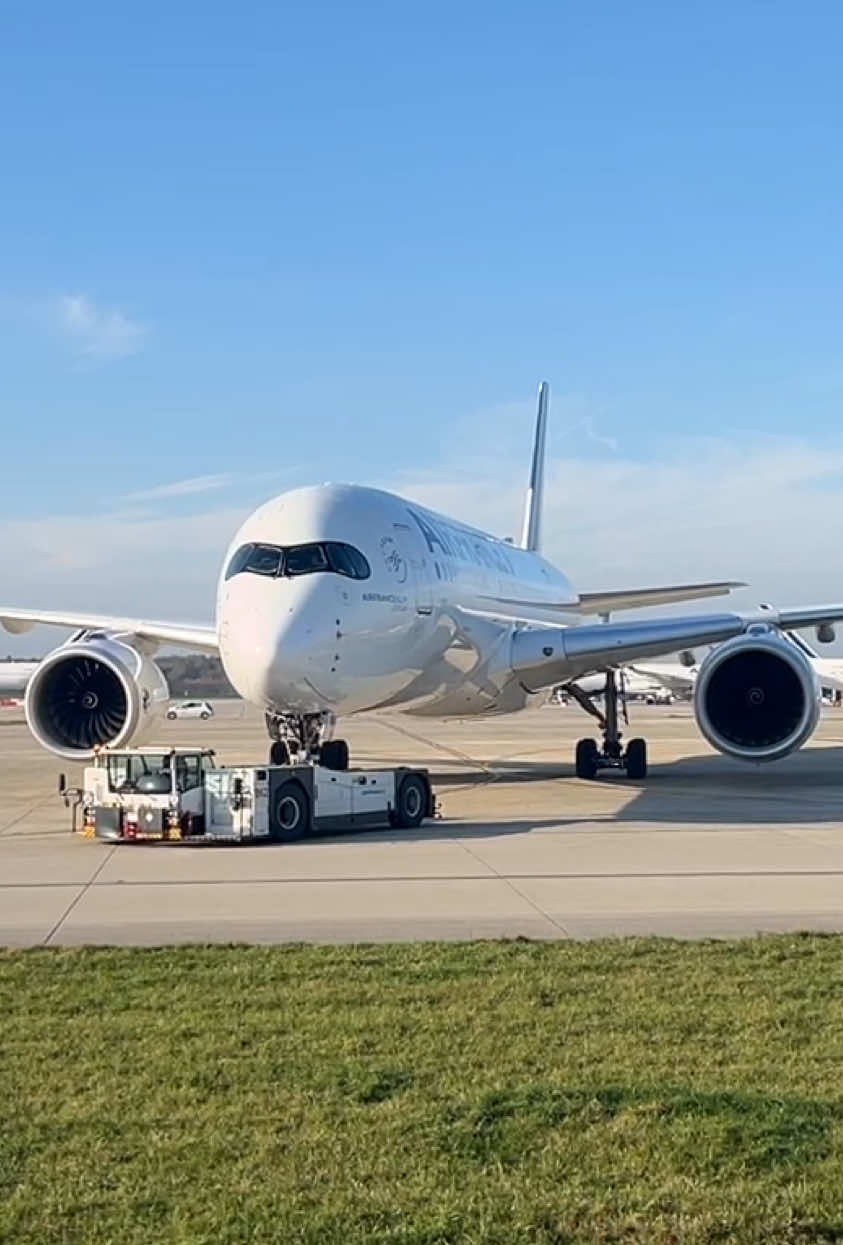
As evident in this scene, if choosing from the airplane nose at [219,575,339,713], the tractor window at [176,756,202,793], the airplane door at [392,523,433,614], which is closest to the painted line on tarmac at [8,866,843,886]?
the tractor window at [176,756,202,793]

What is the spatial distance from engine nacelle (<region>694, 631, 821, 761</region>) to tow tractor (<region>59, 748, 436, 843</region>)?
21.8 feet

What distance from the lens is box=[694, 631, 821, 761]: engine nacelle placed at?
861 inches

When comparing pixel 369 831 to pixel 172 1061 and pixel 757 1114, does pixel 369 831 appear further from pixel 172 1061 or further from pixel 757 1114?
pixel 757 1114

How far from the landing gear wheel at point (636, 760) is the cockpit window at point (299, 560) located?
8095 millimetres

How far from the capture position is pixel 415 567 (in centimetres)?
2167

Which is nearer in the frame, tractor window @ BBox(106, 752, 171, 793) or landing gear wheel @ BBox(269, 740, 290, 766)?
tractor window @ BBox(106, 752, 171, 793)

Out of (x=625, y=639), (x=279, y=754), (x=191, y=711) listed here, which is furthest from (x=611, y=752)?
(x=191, y=711)

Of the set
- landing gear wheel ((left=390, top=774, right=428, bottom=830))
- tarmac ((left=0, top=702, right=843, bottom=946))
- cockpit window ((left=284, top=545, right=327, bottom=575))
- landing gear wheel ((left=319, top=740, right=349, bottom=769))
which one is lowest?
tarmac ((left=0, top=702, right=843, bottom=946))

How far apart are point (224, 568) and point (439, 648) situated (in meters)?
3.83

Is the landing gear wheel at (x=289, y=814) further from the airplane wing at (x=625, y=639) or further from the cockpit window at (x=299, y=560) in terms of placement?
the airplane wing at (x=625, y=639)

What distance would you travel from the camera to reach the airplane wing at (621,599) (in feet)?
90.5

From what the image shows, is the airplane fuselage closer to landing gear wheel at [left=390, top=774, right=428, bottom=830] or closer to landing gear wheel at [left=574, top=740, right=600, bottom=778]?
landing gear wheel at [left=390, top=774, right=428, bottom=830]

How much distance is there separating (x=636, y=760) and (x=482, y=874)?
1321 cm

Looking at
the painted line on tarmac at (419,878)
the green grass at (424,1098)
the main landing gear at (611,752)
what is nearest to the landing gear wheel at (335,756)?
the main landing gear at (611,752)
